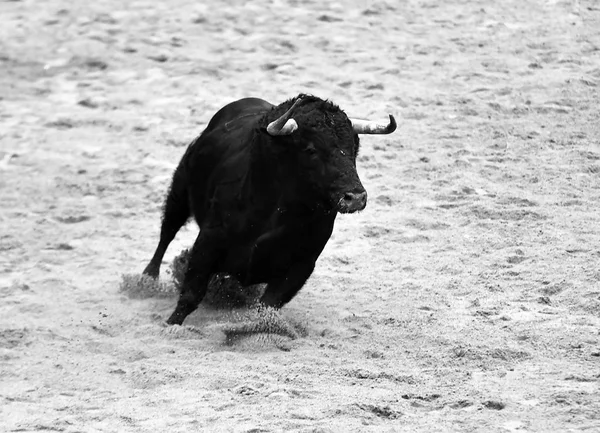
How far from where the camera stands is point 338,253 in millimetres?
8664

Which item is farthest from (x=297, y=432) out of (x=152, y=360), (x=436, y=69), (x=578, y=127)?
(x=436, y=69)

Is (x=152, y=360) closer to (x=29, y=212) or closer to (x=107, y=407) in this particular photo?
(x=107, y=407)

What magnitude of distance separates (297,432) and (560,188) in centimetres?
441

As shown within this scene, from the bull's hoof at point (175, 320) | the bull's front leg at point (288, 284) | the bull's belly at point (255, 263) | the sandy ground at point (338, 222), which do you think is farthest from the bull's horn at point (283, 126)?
the bull's hoof at point (175, 320)

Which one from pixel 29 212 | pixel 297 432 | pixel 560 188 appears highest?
pixel 297 432

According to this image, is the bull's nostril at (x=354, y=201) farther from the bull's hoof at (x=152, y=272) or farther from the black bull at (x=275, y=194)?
the bull's hoof at (x=152, y=272)

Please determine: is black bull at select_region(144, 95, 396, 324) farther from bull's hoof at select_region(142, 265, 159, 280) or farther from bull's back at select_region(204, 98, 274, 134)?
bull's hoof at select_region(142, 265, 159, 280)

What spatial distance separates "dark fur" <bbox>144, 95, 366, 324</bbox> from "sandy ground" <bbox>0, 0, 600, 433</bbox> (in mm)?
308

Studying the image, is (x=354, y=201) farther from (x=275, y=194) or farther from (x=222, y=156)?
(x=222, y=156)

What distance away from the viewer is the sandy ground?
5.97 metres

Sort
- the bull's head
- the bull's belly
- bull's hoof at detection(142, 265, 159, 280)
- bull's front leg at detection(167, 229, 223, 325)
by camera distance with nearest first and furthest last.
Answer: the bull's head → the bull's belly → bull's front leg at detection(167, 229, 223, 325) → bull's hoof at detection(142, 265, 159, 280)

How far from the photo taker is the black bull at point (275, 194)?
6.83 meters

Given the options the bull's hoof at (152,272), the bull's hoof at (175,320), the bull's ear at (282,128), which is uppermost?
the bull's ear at (282,128)

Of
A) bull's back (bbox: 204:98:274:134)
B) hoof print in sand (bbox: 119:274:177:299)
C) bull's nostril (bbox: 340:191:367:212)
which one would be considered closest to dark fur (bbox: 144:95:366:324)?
bull's nostril (bbox: 340:191:367:212)
